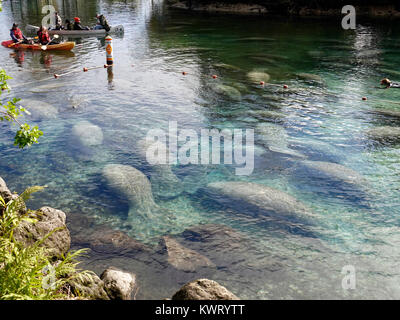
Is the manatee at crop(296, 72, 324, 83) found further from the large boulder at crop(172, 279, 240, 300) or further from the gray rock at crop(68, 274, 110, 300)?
the gray rock at crop(68, 274, 110, 300)

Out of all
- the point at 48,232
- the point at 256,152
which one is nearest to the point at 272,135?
the point at 256,152

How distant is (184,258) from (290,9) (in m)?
37.6

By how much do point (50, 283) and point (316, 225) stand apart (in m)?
5.11

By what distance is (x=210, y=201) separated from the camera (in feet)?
27.9

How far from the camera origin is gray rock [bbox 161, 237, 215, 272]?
6516mm

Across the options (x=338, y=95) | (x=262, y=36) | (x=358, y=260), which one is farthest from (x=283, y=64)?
(x=358, y=260)

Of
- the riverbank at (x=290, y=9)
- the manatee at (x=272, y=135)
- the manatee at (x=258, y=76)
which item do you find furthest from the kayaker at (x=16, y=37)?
the riverbank at (x=290, y=9)

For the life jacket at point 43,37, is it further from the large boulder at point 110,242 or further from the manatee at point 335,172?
the manatee at point 335,172

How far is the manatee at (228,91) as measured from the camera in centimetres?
1523

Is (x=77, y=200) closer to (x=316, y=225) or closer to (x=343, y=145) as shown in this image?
(x=316, y=225)

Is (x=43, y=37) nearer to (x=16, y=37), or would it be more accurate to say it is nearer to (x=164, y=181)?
(x=16, y=37)

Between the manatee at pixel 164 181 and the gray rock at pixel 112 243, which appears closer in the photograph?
the gray rock at pixel 112 243

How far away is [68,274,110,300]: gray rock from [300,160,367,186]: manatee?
19.7 feet

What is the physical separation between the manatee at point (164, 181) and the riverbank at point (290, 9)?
3416cm
